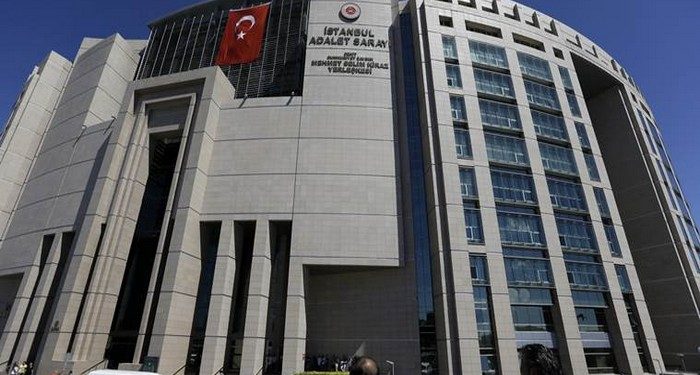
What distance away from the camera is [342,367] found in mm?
32344

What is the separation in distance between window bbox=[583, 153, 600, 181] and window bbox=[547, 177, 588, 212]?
290 centimetres

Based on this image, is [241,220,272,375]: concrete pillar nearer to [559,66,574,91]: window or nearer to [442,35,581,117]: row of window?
[442,35,581,117]: row of window

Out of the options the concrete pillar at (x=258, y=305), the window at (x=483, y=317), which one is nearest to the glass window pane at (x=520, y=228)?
the window at (x=483, y=317)

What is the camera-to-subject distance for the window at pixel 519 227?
33.6 metres

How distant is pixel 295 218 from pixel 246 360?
38.2 ft

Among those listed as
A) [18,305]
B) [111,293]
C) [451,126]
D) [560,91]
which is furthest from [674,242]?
[18,305]

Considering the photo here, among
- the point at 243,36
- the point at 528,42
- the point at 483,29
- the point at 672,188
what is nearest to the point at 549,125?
the point at 528,42

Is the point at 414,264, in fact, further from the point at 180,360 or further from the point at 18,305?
the point at 18,305

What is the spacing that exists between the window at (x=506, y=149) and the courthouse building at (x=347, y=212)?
0.19 m

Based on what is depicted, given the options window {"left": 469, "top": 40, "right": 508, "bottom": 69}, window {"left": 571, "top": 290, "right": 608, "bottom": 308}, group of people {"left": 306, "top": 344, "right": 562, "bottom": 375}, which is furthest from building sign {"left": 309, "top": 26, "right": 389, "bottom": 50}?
group of people {"left": 306, "top": 344, "right": 562, "bottom": 375}

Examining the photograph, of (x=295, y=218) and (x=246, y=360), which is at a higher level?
(x=295, y=218)

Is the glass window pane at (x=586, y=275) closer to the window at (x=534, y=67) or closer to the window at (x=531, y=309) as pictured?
the window at (x=531, y=309)

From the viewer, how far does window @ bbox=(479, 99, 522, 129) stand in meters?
38.3

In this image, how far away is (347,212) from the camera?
113ft
